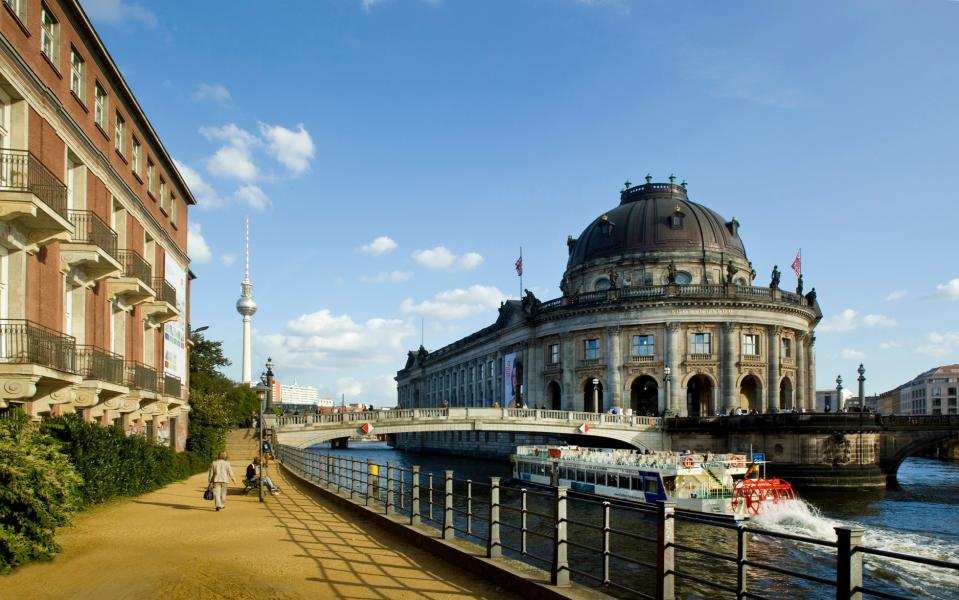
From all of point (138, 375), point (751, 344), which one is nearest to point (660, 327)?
point (751, 344)

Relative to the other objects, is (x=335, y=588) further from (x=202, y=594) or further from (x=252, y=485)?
(x=252, y=485)

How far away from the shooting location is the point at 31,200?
56.9 feet

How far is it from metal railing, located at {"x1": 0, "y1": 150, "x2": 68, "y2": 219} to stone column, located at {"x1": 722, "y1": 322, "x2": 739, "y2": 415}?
2413 inches

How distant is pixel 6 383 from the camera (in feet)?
55.5

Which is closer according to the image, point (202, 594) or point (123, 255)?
point (202, 594)

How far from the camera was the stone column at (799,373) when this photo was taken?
2985 inches

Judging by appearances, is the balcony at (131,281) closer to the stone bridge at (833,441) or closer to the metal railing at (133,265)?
the metal railing at (133,265)

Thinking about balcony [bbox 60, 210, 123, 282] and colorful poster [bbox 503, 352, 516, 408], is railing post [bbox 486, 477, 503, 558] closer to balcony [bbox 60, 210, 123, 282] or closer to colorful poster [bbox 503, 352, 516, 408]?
balcony [bbox 60, 210, 123, 282]

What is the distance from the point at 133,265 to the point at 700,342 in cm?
5516

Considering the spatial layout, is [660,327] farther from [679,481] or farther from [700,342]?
[679,481]

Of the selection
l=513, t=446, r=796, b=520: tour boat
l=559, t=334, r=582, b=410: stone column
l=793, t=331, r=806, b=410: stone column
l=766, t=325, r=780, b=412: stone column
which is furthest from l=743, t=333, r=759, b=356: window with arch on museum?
l=513, t=446, r=796, b=520: tour boat

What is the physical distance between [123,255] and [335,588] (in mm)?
19983

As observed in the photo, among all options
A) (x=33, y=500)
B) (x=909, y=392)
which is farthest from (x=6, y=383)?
(x=909, y=392)

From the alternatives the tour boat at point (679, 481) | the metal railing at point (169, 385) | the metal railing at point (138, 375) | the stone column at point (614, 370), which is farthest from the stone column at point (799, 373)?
the metal railing at point (138, 375)
